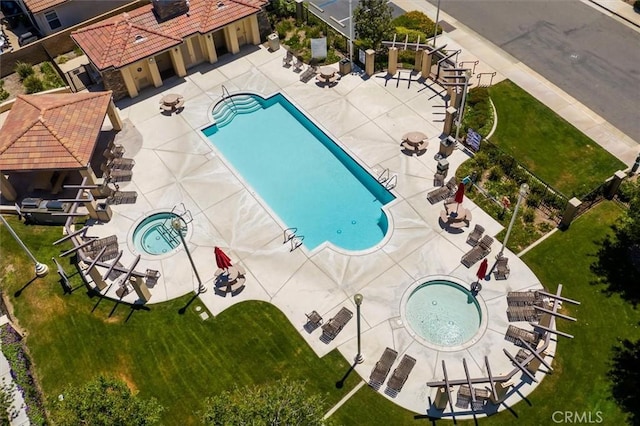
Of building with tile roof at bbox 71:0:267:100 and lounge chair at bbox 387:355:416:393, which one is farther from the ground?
building with tile roof at bbox 71:0:267:100

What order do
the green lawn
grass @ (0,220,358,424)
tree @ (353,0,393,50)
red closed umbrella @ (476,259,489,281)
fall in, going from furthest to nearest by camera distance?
tree @ (353,0,393,50) → the green lawn → red closed umbrella @ (476,259,489,281) → grass @ (0,220,358,424)

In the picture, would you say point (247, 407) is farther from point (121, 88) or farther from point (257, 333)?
point (121, 88)

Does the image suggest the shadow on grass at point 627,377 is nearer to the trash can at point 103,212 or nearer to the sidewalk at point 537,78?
the sidewalk at point 537,78

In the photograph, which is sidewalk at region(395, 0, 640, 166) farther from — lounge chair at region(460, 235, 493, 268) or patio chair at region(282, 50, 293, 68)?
patio chair at region(282, 50, 293, 68)

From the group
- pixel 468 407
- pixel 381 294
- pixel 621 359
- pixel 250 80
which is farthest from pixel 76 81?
pixel 621 359

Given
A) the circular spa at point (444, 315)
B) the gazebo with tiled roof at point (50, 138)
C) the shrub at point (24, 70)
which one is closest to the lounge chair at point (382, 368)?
the circular spa at point (444, 315)

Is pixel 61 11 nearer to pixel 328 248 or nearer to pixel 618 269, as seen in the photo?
pixel 328 248

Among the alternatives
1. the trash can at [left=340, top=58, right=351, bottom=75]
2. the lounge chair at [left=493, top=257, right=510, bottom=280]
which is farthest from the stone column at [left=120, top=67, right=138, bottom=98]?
the lounge chair at [left=493, top=257, right=510, bottom=280]
